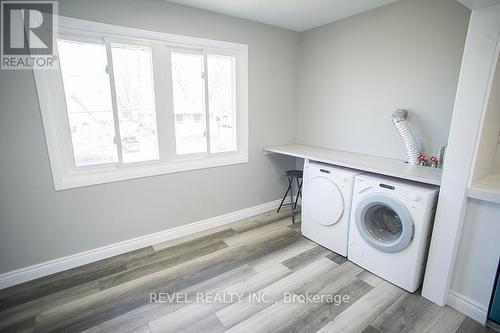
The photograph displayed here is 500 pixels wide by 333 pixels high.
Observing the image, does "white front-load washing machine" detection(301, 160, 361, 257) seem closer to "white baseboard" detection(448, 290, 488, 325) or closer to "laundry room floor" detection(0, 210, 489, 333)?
"laundry room floor" detection(0, 210, 489, 333)

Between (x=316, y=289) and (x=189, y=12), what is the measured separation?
2882 millimetres

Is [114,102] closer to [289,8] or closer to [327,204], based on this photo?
[289,8]

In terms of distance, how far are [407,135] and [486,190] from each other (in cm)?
85

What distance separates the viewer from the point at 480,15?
1451mm

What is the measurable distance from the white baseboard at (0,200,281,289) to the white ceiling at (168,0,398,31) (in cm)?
237

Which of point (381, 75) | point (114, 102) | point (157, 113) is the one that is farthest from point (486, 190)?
point (114, 102)

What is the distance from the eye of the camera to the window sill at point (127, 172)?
2.12 meters

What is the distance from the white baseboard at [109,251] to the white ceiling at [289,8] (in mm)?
2373

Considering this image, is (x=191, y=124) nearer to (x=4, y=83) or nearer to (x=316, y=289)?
(x=4, y=83)

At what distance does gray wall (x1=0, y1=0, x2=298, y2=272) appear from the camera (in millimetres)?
1898

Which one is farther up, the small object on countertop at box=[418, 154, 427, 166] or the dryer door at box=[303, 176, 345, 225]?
the small object on countertop at box=[418, 154, 427, 166]

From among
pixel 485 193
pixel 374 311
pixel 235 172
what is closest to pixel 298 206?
pixel 235 172

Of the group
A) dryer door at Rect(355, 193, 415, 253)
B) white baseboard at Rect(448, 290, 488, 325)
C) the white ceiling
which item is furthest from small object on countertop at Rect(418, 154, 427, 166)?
the white ceiling

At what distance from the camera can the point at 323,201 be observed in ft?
8.12
